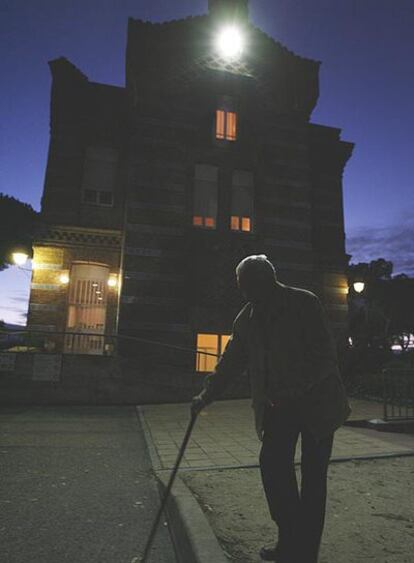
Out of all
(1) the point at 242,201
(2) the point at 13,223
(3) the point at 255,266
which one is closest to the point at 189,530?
(3) the point at 255,266

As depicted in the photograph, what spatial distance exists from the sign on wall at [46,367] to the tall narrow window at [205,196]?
6.88m

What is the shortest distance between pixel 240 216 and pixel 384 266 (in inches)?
1607

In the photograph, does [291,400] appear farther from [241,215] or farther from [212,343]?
[241,215]

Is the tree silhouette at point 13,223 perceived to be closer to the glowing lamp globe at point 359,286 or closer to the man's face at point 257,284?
the glowing lamp globe at point 359,286

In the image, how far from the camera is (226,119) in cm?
1489

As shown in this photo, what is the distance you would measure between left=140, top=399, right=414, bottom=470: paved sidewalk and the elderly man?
259 centimetres

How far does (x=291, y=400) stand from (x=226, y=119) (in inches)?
567

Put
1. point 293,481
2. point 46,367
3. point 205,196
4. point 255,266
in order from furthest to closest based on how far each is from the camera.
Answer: point 205,196 → point 46,367 → point 255,266 → point 293,481

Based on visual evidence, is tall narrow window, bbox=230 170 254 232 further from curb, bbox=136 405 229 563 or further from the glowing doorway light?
curb, bbox=136 405 229 563

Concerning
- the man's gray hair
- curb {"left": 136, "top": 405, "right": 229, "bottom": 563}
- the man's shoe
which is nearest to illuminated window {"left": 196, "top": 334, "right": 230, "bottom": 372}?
curb {"left": 136, "top": 405, "right": 229, "bottom": 563}

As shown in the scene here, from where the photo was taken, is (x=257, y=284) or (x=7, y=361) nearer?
(x=257, y=284)

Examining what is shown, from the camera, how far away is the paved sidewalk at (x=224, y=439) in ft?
16.6

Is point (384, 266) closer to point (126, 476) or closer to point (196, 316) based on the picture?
point (196, 316)

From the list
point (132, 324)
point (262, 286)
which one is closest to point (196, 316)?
point (132, 324)
